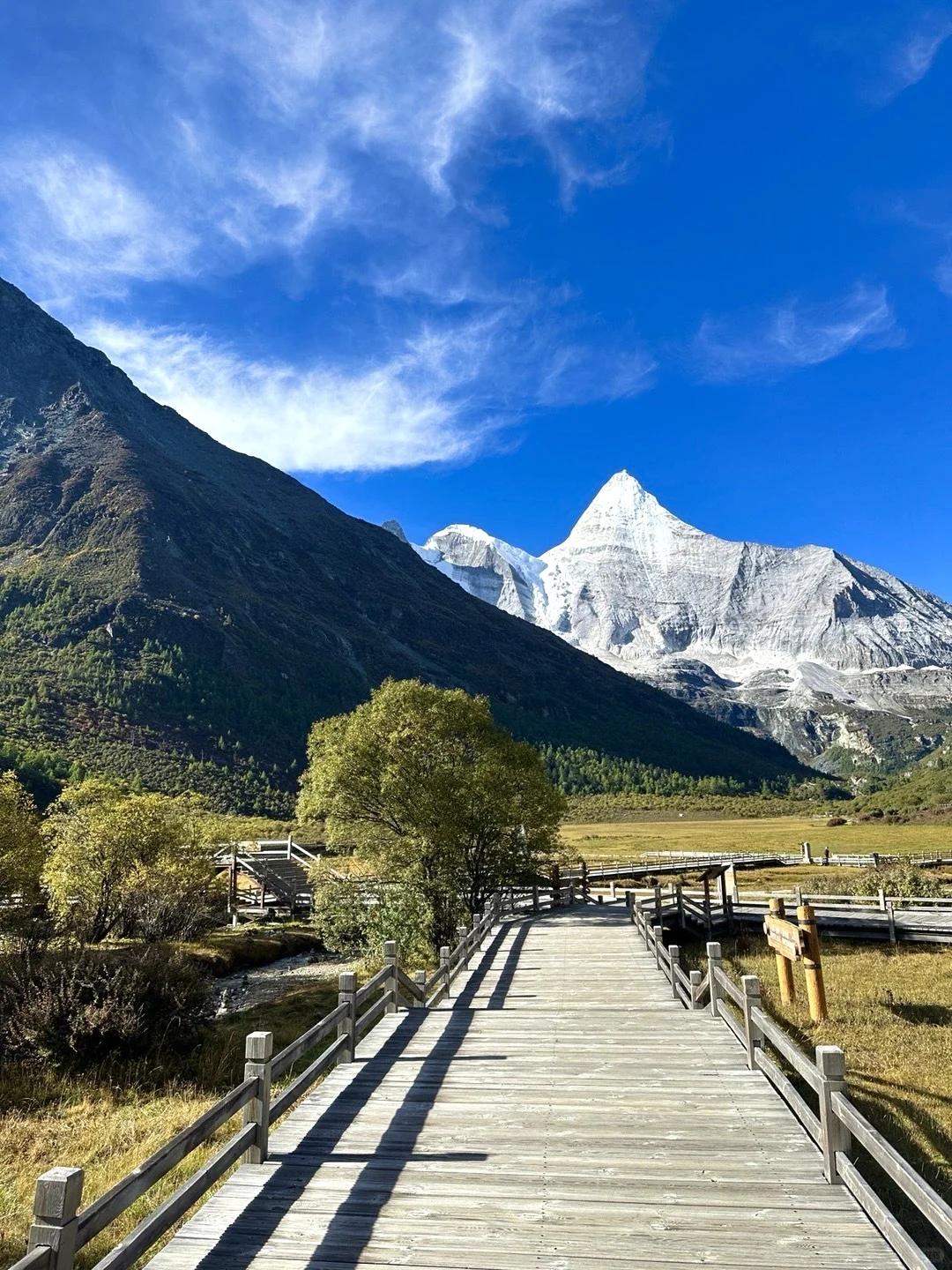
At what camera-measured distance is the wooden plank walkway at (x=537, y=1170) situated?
5.80 m

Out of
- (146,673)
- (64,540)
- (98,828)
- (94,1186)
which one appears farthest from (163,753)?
(94,1186)

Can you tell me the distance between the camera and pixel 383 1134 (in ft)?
26.6

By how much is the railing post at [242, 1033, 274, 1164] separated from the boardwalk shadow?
0.27 meters

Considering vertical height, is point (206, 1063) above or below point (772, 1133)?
below

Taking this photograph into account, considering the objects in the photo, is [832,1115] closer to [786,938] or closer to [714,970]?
[714,970]

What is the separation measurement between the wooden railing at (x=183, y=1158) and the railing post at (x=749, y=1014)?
17.3 ft

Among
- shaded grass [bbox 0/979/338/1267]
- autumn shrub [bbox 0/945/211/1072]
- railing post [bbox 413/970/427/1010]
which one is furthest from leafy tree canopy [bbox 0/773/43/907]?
railing post [bbox 413/970/427/1010]

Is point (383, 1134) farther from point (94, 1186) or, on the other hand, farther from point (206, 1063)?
point (206, 1063)

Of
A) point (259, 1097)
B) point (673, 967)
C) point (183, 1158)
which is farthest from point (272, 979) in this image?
point (259, 1097)

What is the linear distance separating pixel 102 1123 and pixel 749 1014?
10.7 metres

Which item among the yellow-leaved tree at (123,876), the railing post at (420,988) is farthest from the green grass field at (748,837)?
the railing post at (420,988)

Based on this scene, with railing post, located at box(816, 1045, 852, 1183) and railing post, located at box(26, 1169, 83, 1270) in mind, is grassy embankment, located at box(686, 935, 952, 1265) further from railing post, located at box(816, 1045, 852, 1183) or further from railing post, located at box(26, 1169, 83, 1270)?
railing post, located at box(26, 1169, 83, 1270)

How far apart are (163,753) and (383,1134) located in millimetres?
134778

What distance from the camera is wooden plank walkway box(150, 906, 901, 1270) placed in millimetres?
5797
